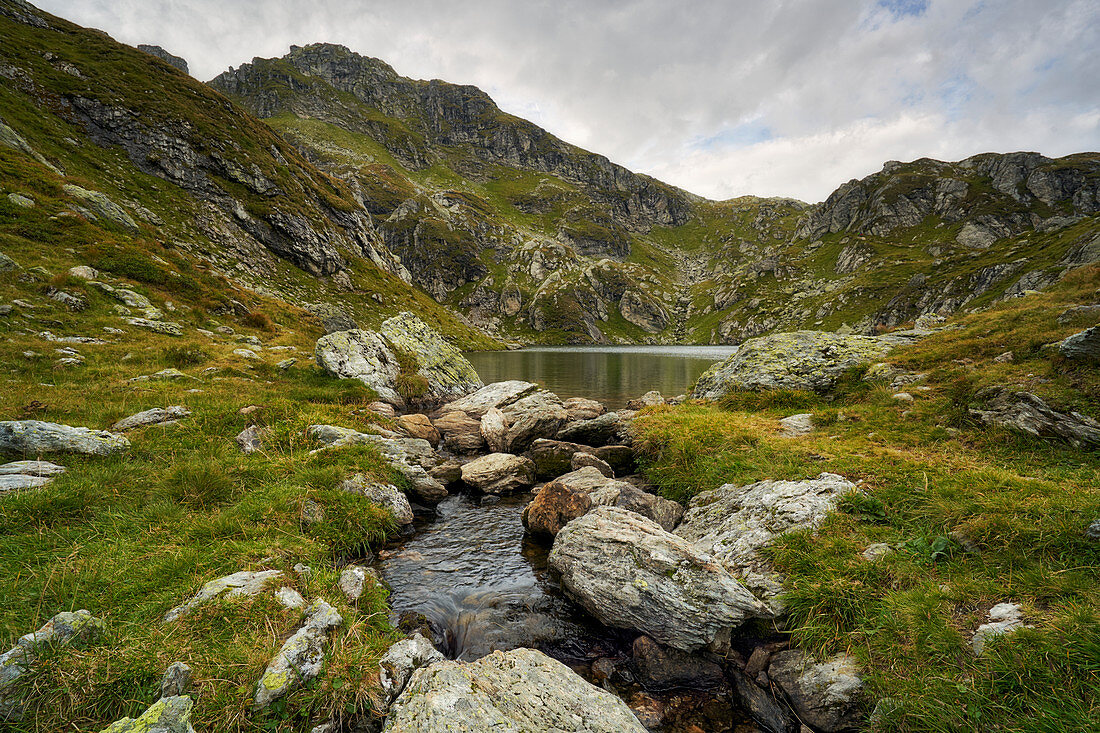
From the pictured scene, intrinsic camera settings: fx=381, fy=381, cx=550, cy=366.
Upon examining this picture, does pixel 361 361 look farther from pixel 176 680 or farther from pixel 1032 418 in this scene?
pixel 1032 418

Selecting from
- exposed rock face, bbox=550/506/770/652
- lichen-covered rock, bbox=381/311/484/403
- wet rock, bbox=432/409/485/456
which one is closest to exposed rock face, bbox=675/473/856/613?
exposed rock face, bbox=550/506/770/652

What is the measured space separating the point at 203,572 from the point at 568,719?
5.99 meters

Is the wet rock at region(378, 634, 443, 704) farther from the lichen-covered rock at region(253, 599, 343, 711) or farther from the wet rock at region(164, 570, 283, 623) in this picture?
the wet rock at region(164, 570, 283, 623)

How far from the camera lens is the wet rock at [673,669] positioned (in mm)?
6215

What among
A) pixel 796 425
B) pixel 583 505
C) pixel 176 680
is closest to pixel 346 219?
pixel 583 505

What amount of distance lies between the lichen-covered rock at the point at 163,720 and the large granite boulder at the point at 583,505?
7.25 meters

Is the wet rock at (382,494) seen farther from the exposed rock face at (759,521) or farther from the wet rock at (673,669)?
the exposed rock face at (759,521)

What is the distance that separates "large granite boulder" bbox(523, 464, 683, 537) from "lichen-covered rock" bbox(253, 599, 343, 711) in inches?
223

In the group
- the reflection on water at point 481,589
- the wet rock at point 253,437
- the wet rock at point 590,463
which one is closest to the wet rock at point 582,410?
the wet rock at point 590,463

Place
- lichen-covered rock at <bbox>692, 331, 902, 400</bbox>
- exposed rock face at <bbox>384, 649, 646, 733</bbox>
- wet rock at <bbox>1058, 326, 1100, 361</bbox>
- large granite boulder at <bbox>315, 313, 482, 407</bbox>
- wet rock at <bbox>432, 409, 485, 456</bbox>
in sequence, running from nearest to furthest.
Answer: exposed rock face at <bbox>384, 649, 646, 733</bbox>, wet rock at <bbox>1058, 326, 1100, 361</bbox>, lichen-covered rock at <bbox>692, 331, 902, 400</bbox>, wet rock at <bbox>432, 409, 485, 456</bbox>, large granite boulder at <bbox>315, 313, 482, 407</bbox>

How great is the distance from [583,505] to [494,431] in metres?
8.19

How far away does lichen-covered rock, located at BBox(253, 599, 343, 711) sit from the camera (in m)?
4.23

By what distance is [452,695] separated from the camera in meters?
4.61

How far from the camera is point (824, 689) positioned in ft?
17.2
